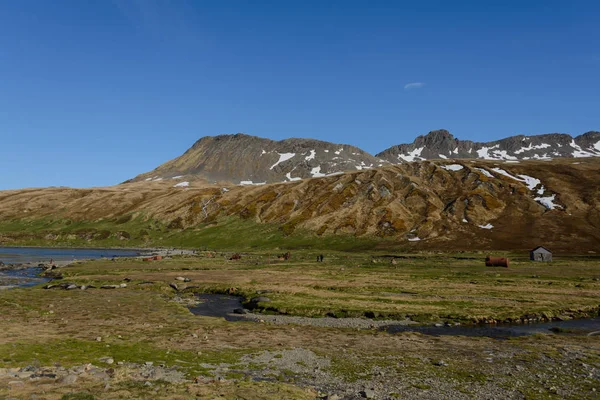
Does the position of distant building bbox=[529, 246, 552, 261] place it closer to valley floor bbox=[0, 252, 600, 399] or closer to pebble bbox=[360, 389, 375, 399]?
valley floor bbox=[0, 252, 600, 399]

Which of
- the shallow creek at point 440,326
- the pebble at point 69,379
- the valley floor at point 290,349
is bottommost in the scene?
the shallow creek at point 440,326

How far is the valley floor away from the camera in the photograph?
22609 millimetres

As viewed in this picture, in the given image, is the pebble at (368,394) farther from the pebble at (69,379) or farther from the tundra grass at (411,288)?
the tundra grass at (411,288)

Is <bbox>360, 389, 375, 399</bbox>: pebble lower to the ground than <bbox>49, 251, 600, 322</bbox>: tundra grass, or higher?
higher

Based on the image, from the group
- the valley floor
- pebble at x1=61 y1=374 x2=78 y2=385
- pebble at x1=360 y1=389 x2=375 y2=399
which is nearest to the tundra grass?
the valley floor

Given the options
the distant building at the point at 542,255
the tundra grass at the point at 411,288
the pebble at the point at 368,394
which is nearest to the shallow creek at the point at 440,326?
the tundra grass at the point at 411,288

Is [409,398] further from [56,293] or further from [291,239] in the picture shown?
[291,239]

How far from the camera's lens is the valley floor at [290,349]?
74.2 ft

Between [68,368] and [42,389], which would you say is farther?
[68,368]

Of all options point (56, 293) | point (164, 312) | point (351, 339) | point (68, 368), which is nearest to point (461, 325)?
point (351, 339)

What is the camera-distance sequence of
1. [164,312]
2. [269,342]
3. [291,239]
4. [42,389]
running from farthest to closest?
[291,239], [164,312], [269,342], [42,389]

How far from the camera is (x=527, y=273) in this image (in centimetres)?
8919

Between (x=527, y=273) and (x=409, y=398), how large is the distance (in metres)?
78.6

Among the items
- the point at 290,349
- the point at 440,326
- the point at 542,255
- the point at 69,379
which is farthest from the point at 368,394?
the point at 542,255
